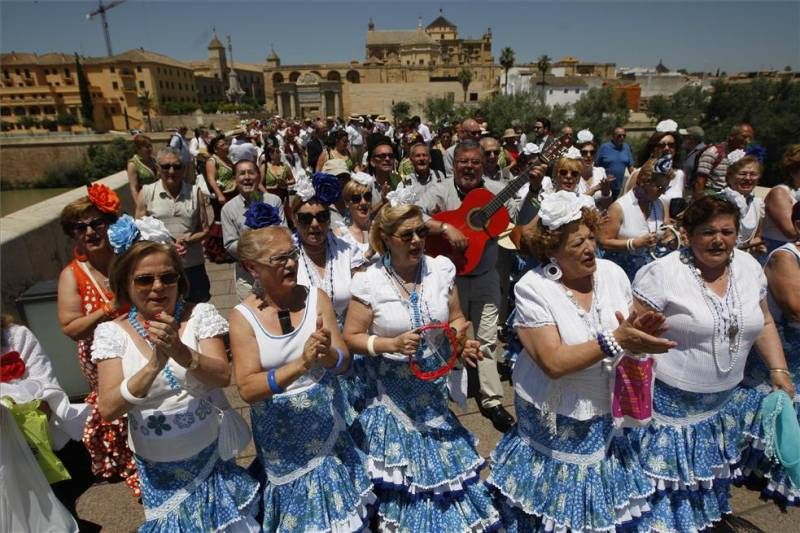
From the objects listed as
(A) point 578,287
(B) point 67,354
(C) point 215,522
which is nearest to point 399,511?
(C) point 215,522

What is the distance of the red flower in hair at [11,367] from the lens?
2.23 metres

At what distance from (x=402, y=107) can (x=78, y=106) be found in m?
45.6

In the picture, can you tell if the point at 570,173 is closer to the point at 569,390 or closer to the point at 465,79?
the point at 569,390

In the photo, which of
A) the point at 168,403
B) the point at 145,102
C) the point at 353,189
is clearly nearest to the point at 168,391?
the point at 168,403

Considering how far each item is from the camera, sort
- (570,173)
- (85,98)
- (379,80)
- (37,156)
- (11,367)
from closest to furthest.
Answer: (11,367) → (570,173) → (37,156) → (85,98) → (379,80)

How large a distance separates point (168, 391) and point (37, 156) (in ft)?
164

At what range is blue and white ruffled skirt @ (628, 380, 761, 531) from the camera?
2596 mm

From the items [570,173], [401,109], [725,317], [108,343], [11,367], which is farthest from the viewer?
[401,109]

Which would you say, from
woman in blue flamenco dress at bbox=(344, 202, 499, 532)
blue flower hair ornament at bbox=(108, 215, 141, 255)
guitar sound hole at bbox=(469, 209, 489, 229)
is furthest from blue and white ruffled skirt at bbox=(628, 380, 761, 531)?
blue flower hair ornament at bbox=(108, 215, 141, 255)

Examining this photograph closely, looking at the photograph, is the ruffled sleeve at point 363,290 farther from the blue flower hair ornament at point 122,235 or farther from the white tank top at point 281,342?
the blue flower hair ornament at point 122,235

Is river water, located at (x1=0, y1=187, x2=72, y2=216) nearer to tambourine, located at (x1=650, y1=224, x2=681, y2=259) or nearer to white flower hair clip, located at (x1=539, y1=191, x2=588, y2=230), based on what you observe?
tambourine, located at (x1=650, y1=224, x2=681, y2=259)

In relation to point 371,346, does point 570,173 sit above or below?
above

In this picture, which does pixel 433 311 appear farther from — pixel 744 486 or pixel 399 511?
pixel 744 486

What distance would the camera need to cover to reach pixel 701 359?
2506 millimetres
